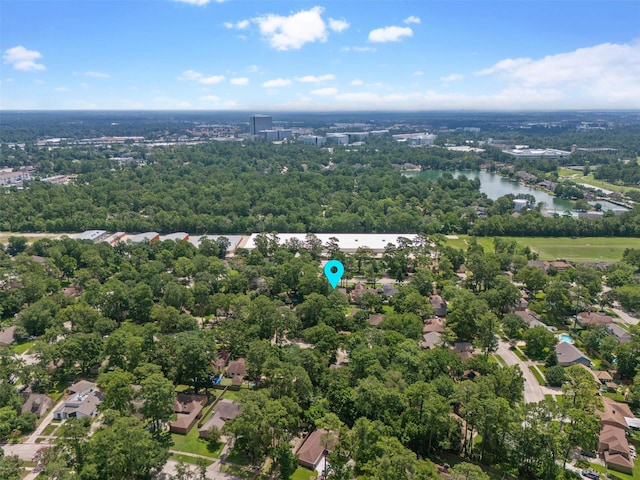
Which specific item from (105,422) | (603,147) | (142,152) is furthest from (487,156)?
(105,422)

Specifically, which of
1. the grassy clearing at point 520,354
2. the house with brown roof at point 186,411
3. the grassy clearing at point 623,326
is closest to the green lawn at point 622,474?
the grassy clearing at point 520,354

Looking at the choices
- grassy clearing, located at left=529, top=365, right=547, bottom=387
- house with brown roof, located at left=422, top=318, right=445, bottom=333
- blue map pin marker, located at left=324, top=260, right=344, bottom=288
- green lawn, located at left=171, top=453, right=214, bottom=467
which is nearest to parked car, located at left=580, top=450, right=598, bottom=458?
grassy clearing, located at left=529, top=365, right=547, bottom=387

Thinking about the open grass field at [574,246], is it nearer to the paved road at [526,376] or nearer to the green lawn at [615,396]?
the paved road at [526,376]

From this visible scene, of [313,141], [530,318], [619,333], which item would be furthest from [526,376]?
[313,141]

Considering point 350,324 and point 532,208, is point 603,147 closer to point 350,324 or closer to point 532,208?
point 532,208

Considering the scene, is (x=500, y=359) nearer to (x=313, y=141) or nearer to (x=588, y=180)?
(x=588, y=180)
